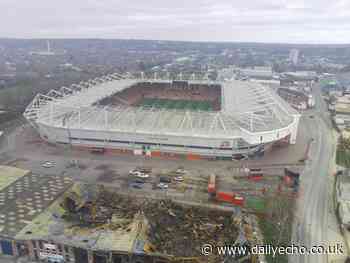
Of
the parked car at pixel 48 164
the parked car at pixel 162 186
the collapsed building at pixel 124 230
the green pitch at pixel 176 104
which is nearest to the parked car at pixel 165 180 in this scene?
the parked car at pixel 162 186

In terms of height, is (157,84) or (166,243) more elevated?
(157,84)

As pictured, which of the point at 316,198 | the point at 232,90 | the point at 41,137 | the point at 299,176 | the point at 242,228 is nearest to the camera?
the point at 242,228

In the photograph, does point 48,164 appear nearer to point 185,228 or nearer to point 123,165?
point 123,165

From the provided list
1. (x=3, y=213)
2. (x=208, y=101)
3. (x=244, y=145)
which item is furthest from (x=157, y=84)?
(x=3, y=213)

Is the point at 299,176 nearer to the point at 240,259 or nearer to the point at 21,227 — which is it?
the point at 240,259

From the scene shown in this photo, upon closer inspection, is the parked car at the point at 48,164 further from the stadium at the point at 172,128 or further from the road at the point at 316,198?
the road at the point at 316,198

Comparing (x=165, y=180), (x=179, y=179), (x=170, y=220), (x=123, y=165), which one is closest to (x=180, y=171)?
(x=179, y=179)
